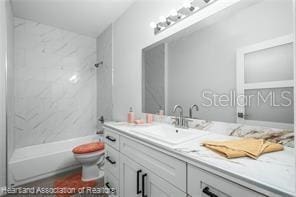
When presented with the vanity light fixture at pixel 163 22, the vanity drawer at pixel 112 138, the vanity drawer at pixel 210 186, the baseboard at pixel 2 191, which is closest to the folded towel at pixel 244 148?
the vanity drawer at pixel 210 186

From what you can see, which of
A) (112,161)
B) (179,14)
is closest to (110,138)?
(112,161)

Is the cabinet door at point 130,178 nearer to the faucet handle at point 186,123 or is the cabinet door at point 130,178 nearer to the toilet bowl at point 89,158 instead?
the faucet handle at point 186,123

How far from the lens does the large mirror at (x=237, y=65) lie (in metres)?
0.81

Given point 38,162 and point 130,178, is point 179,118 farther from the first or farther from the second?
point 38,162

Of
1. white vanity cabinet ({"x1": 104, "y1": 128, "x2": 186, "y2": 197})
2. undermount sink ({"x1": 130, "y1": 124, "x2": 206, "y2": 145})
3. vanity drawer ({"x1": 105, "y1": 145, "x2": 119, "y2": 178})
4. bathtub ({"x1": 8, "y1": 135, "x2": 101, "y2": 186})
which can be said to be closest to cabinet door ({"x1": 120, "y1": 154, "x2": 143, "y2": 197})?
white vanity cabinet ({"x1": 104, "y1": 128, "x2": 186, "y2": 197})

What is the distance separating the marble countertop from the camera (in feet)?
1.47

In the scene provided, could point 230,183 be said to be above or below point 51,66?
below

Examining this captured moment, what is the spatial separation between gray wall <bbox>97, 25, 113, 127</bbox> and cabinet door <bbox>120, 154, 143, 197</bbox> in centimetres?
133

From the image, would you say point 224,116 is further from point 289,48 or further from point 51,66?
point 51,66

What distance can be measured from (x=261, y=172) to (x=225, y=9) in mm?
1015

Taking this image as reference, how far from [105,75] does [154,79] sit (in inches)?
52.1

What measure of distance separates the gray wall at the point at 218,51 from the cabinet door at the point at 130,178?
65 centimetres

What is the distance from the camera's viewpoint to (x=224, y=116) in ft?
3.45

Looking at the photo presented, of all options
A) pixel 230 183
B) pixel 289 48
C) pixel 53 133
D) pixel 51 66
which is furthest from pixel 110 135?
pixel 51 66
